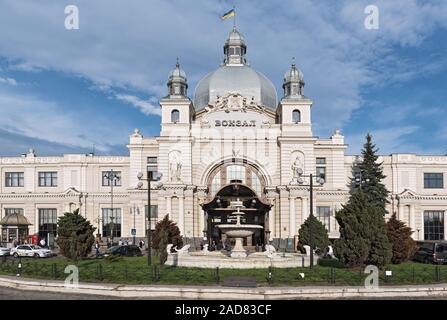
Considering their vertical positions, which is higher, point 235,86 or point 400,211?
point 235,86

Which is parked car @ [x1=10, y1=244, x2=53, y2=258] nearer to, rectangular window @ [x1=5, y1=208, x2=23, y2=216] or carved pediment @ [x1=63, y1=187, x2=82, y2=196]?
carved pediment @ [x1=63, y1=187, x2=82, y2=196]

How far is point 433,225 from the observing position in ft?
206

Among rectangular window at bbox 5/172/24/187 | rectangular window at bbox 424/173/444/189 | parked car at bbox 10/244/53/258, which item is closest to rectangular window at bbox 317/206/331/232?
rectangular window at bbox 424/173/444/189

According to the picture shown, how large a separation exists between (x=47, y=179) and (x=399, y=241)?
48782mm

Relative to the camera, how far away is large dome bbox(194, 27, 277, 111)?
65312 millimetres

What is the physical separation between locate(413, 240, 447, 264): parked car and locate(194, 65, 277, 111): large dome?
101 feet

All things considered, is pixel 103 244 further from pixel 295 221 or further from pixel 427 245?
pixel 427 245

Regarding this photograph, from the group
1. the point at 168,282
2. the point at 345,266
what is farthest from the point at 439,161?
the point at 168,282

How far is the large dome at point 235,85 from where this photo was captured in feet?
214

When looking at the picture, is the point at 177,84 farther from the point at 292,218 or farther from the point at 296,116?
the point at 292,218

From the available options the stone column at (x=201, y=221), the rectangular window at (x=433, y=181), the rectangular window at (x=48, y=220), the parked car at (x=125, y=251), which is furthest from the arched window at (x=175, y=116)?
the rectangular window at (x=433, y=181)

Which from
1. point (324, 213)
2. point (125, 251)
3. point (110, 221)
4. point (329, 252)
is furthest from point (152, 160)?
point (329, 252)

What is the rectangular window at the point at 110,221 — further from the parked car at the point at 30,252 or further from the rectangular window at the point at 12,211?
the parked car at the point at 30,252

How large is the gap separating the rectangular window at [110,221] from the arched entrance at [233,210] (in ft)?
47.6
